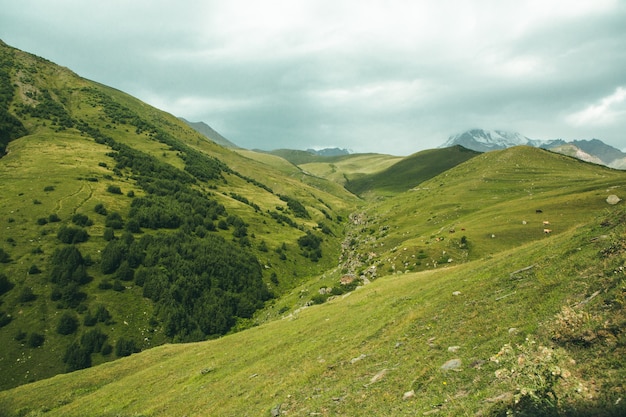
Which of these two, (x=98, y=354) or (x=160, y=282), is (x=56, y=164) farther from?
(x=98, y=354)

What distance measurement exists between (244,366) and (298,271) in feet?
257

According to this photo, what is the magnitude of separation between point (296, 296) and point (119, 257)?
45803 mm

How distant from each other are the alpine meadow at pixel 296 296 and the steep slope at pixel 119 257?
0.48 meters

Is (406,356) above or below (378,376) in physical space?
above

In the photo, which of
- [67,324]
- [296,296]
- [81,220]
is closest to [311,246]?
[296,296]

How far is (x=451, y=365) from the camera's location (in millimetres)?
12656

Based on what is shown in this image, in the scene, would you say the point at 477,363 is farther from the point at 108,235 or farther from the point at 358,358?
the point at 108,235

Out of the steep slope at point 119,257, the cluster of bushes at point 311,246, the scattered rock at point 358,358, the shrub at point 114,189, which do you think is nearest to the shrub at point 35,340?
the steep slope at point 119,257

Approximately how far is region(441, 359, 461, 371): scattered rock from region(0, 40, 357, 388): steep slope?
63.0 meters

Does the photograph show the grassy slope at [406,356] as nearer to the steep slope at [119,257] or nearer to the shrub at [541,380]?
the shrub at [541,380]

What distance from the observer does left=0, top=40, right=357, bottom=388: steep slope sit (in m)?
58.9

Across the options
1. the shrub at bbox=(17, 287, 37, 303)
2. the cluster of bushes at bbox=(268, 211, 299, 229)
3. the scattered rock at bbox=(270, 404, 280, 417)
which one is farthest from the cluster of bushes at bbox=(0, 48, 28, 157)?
the scattered rock at bbox=(270, 404, 280, 417)

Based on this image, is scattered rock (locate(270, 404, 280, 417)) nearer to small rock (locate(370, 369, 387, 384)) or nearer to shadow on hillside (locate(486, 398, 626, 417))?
small rock (locate(370, 369, 387, 384))

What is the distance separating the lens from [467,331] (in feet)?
49.6
